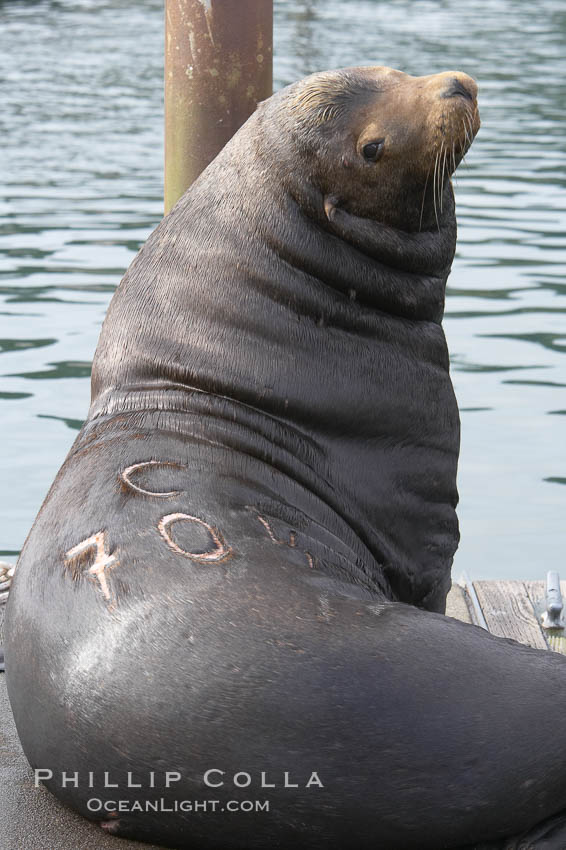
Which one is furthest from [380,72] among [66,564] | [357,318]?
[66,564]

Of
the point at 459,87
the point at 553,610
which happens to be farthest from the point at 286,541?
the point at 553,610

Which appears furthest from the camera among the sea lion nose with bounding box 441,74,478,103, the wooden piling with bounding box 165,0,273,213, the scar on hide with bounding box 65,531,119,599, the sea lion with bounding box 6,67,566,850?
the wooden piling with bounding box 165,0,273,213

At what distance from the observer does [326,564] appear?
3346mm

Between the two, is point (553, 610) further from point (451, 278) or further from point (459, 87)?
point (451, 278)

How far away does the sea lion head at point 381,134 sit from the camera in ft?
12.3

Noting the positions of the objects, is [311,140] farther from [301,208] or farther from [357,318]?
[357,318]

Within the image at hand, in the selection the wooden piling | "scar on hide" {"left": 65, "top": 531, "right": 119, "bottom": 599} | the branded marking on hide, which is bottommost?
the branded marking on hide

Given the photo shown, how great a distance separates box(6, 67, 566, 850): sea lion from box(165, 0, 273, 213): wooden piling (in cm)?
134

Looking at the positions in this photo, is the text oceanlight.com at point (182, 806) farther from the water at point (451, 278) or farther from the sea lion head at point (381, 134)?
the water at point (451, 278)

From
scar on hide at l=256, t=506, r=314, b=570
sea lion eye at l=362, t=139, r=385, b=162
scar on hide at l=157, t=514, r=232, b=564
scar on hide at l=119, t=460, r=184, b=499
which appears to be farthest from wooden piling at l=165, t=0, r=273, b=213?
scar on hide at l=157, t=514, r=232, b=564

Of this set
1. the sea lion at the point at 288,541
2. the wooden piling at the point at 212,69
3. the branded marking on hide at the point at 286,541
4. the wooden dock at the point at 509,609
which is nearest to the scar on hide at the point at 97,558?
the sea lion at the point at 288,541

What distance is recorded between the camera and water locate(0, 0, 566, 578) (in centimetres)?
Result: 679

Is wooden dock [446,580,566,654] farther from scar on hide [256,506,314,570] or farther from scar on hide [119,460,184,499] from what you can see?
scar on hide [119,460,184,499]

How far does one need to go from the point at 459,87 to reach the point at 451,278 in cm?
640
